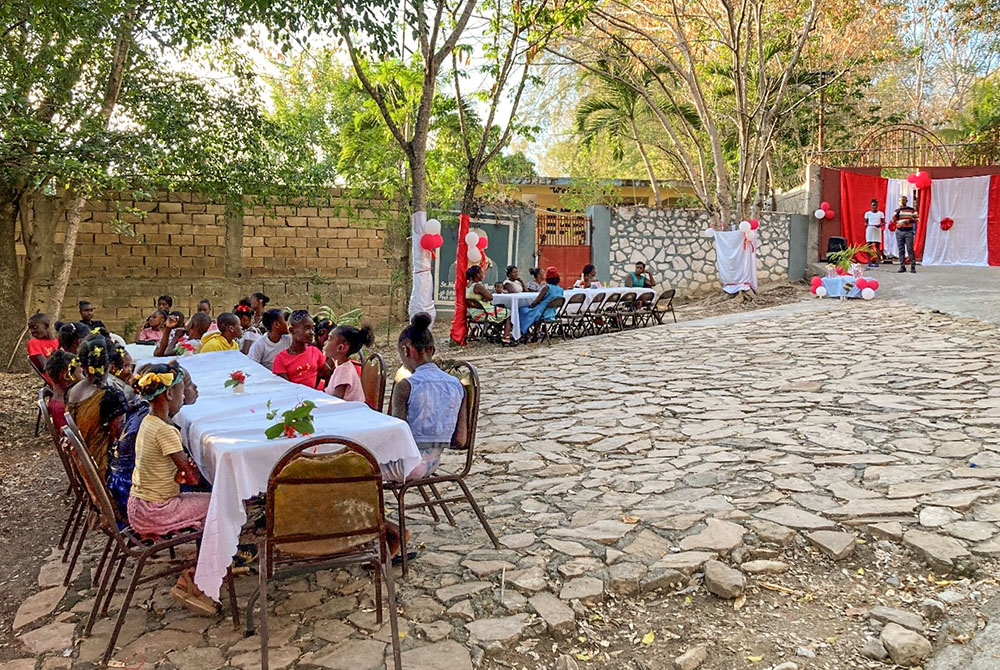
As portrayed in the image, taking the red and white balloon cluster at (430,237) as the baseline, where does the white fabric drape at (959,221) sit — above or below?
above

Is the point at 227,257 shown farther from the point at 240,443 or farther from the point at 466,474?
the point at 240,443

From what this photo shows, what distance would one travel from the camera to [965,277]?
53.8 feet

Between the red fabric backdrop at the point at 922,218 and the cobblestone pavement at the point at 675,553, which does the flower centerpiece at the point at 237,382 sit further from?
the red fabric backdrop at the point at 922,218

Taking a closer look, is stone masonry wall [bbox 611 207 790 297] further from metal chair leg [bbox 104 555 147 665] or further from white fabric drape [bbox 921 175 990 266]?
metal chair leg [bbox 104 555 147 665]

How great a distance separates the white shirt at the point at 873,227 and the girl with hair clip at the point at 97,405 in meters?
17.3

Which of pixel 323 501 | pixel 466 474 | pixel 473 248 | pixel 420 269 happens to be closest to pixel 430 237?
pixel 420 269

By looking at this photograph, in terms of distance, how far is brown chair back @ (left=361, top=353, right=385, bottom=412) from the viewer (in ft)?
15.9

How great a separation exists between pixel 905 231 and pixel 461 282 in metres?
9.76

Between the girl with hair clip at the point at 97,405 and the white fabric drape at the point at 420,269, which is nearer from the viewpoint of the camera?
the girl with hair clip at the point at 97,405

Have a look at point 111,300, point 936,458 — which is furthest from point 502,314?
point 936,458

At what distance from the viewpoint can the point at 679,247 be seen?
18391 mm

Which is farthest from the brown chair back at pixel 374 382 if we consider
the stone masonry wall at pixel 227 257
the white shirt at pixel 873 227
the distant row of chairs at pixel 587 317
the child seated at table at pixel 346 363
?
the white shirt at pixel 873 227

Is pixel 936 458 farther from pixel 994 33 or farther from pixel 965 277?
pixel 994 33

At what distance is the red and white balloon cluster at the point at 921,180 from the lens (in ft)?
58.3
